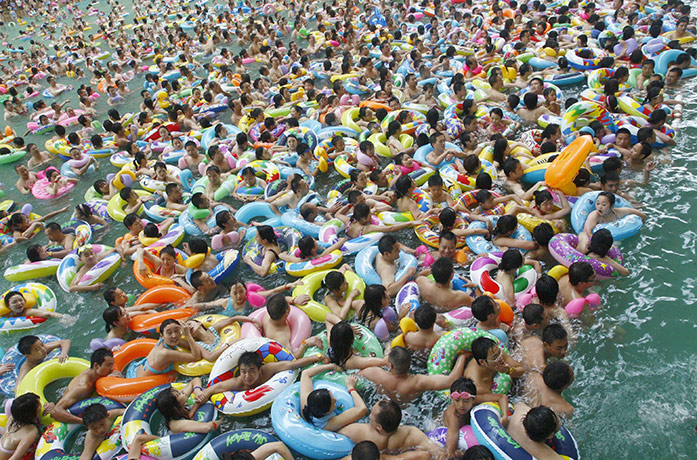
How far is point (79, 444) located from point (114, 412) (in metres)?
0.57

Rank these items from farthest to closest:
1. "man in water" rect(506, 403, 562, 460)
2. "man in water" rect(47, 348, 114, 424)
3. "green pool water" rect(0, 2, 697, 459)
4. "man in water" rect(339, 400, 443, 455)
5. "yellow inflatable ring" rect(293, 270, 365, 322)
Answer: "yellow inflatable ring" rect(293, 270, 365, 322), "man in water" rect(47, 348, 114, 424), "green pool water" rect(0, 2, 697, 459), "man in water" rect(339, 400, 443, 455), "man in water" rect(506, 403, 562, 460)

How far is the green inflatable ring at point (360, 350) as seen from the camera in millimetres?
5012

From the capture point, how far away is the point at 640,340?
524cm

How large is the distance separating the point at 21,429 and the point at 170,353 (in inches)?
66.1

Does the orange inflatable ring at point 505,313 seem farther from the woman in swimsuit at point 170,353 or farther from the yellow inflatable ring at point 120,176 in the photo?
the yellow inflatable ring at point 120,176

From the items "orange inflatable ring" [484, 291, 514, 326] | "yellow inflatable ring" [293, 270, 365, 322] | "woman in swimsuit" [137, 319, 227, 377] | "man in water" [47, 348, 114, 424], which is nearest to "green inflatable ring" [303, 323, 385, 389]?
"yellow inflatable ring" [293, 270, 365, 322]

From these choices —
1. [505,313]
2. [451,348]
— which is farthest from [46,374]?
[505,313]

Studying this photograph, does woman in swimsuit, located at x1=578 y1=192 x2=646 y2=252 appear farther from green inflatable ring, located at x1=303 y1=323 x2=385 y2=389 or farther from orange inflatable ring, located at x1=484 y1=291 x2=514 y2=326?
green inflatable ring, located at x1=303 y1=323 x2=385 y2=389

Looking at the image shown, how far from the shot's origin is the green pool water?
439 cm

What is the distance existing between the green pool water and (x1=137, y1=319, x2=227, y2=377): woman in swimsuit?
3.05ft

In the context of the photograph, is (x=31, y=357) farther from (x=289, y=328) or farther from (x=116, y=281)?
(x=289, y=328)

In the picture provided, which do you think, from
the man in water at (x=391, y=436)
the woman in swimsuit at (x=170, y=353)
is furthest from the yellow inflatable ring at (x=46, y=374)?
the man in water at (x=391, y=436)

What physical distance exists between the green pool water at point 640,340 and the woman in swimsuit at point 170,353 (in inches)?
36.6

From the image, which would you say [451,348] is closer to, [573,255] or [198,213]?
[573,255]
